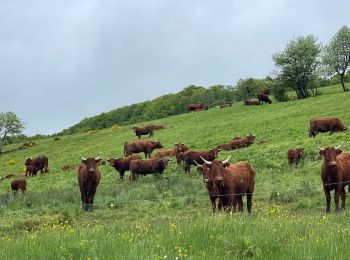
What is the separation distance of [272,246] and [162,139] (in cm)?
3724

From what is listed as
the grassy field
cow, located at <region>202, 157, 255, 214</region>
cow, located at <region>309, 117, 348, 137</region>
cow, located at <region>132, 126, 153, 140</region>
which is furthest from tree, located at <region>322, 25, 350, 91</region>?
cow, located at <region>202, 157, 255, 214</region>

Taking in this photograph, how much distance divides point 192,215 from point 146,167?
45.1 feet

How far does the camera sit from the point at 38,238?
8953 mm

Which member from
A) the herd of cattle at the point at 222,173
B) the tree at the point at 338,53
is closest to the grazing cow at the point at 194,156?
the herd of cattle at the point at 222,173

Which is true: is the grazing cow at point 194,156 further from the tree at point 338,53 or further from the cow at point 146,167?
the tree at point 338,53

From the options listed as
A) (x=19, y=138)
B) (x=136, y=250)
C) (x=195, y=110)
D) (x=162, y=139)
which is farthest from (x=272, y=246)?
(x=19, y=138)

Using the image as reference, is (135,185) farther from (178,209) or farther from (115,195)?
(178,209)

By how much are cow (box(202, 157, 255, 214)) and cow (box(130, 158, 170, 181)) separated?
1204cm

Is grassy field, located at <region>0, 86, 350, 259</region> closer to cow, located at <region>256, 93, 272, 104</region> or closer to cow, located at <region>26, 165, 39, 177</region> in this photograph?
cow, located at <region>26, 165, 39, 177</region>

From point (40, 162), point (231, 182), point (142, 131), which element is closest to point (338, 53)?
point (142, 131)

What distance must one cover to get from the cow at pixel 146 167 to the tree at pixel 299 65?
35423 mm

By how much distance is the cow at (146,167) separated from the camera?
27.4m

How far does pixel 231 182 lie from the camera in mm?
14555

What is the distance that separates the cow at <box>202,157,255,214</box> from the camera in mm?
14375
